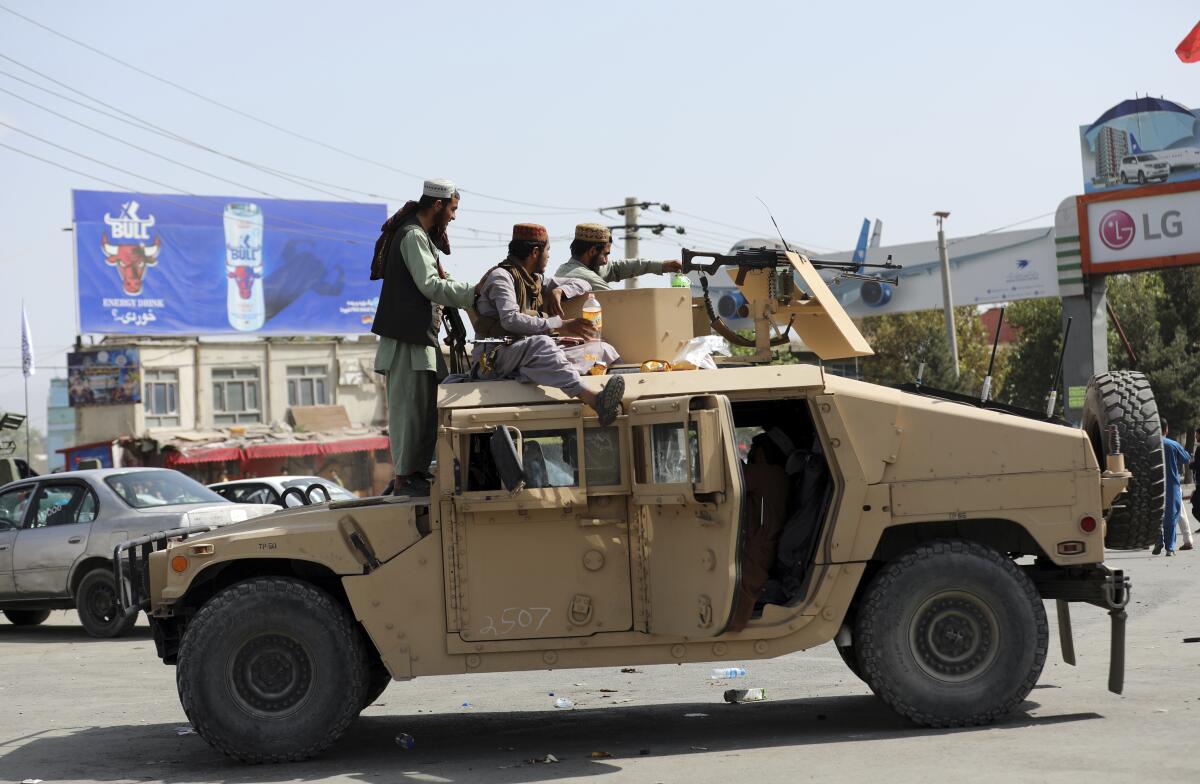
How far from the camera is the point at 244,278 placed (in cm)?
5422

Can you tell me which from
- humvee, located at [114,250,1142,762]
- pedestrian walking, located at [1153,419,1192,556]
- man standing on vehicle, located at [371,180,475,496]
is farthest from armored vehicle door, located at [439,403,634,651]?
pedestrian walking, located at [1153,419,1192,556]

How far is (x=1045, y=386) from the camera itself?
53781 millimetres

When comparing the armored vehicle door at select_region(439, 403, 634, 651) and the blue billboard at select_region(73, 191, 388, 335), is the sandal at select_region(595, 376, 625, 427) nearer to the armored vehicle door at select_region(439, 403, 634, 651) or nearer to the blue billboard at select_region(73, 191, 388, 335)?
the armored vehicle door at select_region(439, 403, 634, 651)

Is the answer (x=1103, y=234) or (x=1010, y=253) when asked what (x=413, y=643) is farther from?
(x=1010, y=253)

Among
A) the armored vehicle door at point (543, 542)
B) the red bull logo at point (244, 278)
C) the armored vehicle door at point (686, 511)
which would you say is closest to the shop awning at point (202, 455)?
the red bull logo at point (244, 278)

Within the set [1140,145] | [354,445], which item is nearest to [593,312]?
[1140,145]

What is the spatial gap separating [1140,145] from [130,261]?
34.8 metres

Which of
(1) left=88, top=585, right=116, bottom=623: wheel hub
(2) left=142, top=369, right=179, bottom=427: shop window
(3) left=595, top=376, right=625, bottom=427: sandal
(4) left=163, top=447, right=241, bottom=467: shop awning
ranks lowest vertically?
(1) left=88, top=585, right=116, bottom=623: wheel hub

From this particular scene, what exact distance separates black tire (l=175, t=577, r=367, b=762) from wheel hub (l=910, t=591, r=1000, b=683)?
2900mm

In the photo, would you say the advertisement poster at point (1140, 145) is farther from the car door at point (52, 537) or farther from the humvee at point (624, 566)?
the humvee at point (624, 566)

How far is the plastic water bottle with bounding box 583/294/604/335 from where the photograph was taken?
25.7 feet

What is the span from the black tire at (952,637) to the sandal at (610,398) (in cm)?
163

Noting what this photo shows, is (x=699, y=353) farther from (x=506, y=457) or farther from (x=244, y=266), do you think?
(x=244, y=266)

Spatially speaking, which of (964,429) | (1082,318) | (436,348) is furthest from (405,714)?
(1082,318)
